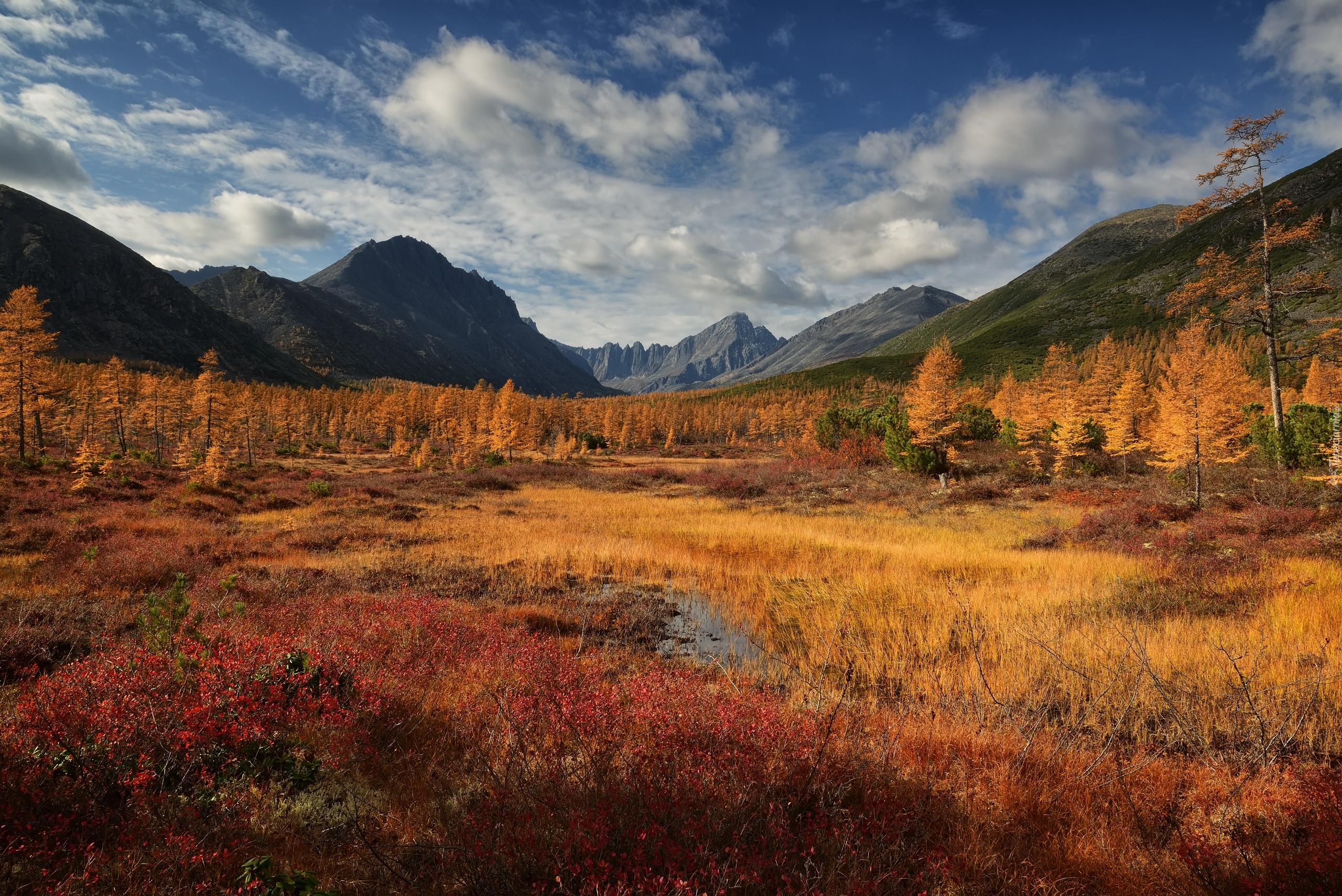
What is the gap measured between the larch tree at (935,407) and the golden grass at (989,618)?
490 inches

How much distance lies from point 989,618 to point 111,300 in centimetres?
27137

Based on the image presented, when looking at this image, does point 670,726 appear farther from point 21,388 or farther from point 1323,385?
point 1323,385

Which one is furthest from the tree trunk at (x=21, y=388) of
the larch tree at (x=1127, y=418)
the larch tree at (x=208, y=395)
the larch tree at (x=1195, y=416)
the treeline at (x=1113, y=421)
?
the larch tree at (x=1127, y=418)

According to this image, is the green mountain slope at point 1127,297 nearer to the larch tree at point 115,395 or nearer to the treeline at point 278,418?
the treeline at point 278,418

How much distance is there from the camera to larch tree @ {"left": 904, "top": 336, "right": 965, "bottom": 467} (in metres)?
30.3

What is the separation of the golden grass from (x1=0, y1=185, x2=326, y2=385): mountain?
203 metres

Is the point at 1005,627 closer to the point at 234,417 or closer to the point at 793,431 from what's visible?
the point at 234,417

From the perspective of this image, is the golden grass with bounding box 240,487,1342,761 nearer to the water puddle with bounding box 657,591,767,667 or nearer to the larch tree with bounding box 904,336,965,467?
the water puddle with bounding box 657,591,767,667

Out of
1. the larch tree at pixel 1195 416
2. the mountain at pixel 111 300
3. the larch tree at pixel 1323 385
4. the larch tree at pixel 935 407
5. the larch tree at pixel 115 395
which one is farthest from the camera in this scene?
the mountain at pixel 111 300

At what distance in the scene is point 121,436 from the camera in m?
44.9

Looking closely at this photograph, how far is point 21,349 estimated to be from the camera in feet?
94.2

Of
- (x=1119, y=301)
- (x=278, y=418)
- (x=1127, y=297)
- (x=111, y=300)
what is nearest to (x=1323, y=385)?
(x=1119, y=301)

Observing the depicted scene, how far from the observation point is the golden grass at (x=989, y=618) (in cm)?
544

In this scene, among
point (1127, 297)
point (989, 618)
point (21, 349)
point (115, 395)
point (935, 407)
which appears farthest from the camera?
point (1127, 297)
